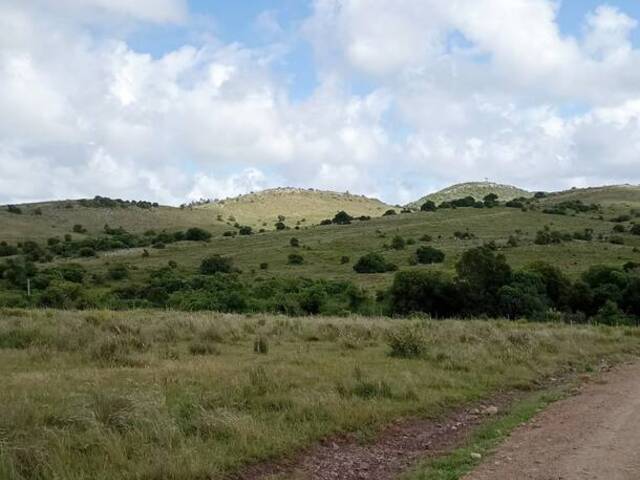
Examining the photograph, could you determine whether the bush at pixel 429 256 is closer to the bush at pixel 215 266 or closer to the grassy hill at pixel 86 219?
the bush at pixel 215 266

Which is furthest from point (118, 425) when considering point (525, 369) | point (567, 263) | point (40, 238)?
point (40, 238)

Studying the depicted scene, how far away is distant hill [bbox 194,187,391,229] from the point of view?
137 metres

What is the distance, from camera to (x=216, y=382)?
12695 mm

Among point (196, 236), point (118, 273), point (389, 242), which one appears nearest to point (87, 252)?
point (196, 236)

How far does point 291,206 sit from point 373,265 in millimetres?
86871

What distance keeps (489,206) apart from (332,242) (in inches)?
1383

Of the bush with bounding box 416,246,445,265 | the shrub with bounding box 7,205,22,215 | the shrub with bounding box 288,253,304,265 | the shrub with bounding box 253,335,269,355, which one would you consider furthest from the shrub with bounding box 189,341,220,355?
the shrub with bounding box 7,205,22,215

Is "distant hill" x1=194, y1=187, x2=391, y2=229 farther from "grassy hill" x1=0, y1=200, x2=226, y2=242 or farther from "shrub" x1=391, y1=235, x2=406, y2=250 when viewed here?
"shrub" x1=391, y1=235, x2=406, y2=250

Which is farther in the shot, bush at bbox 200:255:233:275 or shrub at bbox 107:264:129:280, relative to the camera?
bush at bbox 200:255:233:275

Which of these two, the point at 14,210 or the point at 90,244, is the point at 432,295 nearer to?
the point at 90,244

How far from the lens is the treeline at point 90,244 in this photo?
82.9 metres

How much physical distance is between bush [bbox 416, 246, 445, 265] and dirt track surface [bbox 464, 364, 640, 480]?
54.0 m

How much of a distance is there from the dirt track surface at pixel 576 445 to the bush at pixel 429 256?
5401cm

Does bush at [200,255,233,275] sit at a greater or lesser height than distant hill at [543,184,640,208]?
lesser
